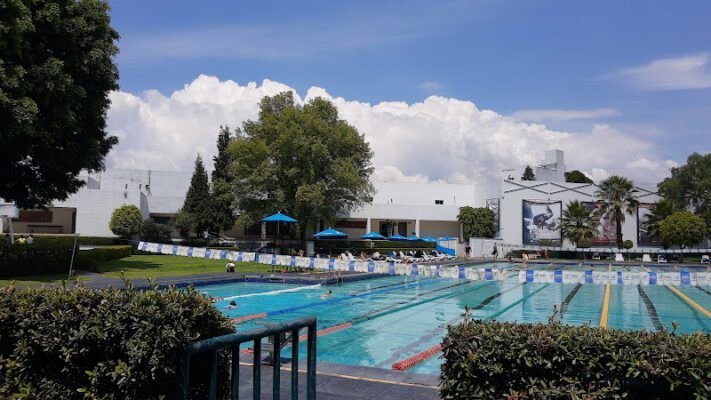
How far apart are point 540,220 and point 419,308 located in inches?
1685

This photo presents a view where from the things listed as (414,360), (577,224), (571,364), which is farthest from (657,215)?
(571,364)

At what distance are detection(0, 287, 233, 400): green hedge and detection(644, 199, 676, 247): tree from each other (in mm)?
61323

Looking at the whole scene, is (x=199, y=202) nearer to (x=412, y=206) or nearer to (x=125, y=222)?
(x=125, y=222)

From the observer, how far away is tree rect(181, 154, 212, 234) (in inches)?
1826

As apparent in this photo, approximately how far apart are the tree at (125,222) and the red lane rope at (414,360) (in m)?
35.6

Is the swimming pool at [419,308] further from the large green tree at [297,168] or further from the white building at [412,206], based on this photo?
the white building at [412,206]

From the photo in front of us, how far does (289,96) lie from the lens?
4641 centimetres

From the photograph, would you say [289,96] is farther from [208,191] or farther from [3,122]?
[3,122]

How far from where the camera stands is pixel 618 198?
178 feet

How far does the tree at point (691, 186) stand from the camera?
6222 cm

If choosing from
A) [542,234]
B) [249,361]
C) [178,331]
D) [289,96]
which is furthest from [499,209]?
[178,331]

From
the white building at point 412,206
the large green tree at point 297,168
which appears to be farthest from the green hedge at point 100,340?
the white building at point 412,206

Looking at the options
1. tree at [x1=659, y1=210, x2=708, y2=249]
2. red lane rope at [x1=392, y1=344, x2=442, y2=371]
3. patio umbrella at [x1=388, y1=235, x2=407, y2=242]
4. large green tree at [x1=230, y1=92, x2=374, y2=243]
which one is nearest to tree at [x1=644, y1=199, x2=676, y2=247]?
tree at [x1=659, y1=210, x2=708, y2=249]

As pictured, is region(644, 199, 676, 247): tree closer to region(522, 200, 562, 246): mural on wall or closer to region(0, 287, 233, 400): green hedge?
region(522, 200, 562, 246): mural on wall
